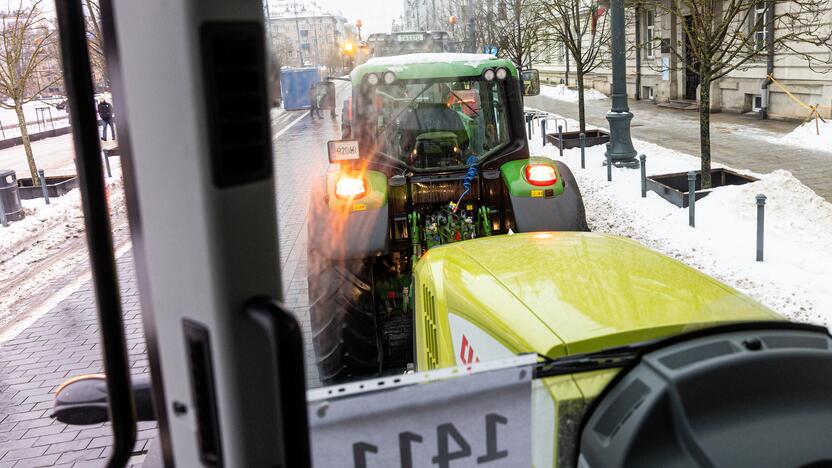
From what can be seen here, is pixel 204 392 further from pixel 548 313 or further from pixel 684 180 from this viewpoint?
pixel 684 180

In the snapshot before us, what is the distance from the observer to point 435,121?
263 inches

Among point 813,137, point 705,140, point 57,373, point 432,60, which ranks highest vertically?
point 432,60

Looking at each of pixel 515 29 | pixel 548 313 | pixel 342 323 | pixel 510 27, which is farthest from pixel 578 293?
pixel 510 27

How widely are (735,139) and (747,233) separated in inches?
409

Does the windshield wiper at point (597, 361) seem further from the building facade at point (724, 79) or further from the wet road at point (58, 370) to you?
the building facade at point (724, 79)

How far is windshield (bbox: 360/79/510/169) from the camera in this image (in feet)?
21.4

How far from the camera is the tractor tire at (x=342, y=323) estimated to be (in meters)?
5.30

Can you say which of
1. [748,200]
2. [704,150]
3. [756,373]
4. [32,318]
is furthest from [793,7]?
[756,373]

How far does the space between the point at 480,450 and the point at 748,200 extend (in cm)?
945

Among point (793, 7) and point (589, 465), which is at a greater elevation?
point (793, 7)

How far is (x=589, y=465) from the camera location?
6.43 feet

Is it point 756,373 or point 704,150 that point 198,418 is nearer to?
point 756,373

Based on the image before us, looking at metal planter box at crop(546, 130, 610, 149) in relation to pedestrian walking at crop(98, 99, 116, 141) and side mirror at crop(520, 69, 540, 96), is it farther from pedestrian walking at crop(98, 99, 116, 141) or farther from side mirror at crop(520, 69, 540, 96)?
pedestrian walking at crop(98, 99, 116, 141)

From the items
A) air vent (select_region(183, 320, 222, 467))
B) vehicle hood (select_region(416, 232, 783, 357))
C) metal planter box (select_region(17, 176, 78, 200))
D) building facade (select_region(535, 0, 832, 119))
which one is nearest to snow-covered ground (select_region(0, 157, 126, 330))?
metal planter box (select_region(17, 176, 78, 200))
